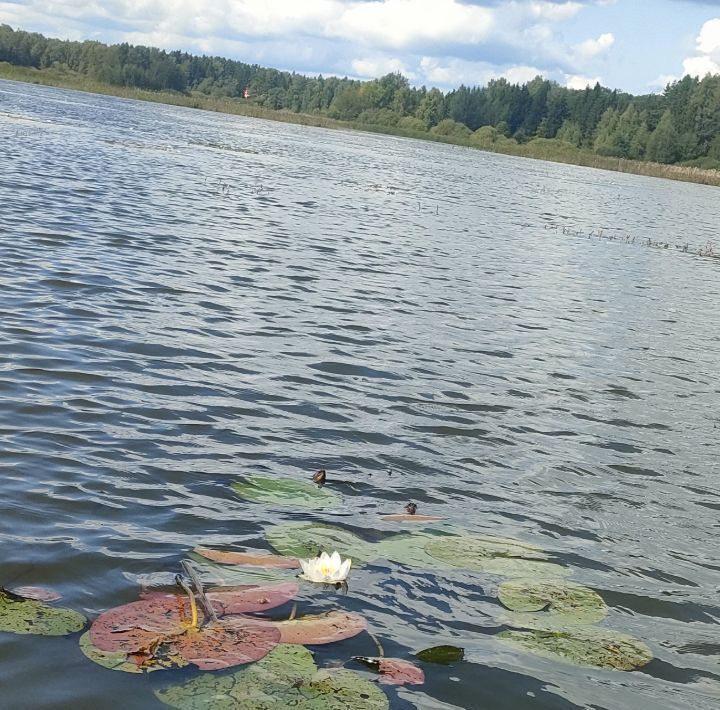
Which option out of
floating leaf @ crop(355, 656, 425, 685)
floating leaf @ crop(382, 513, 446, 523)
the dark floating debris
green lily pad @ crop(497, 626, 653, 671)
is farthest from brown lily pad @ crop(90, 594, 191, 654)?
the dark floating debris

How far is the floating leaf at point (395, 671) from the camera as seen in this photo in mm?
4367

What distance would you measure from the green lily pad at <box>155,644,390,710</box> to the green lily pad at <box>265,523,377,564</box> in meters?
1.33

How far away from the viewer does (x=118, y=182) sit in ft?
86.9

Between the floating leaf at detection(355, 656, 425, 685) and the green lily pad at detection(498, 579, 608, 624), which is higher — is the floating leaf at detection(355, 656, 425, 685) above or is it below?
below

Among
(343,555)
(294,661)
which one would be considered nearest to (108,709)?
(294,661)

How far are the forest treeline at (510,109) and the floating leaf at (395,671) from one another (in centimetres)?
15294

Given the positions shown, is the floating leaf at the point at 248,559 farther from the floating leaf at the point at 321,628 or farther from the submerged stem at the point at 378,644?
the submerged stem at the point at 378,644

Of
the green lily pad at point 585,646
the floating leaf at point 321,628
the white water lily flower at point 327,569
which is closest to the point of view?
the floating leaf at point 321,628

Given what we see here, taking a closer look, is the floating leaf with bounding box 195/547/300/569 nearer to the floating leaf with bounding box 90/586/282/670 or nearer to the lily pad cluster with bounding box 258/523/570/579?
the lily pad cluster with bounding box 258/523/570/579

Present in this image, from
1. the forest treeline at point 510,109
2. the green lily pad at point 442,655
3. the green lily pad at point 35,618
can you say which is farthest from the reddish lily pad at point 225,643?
the forest treeline at point 510,109

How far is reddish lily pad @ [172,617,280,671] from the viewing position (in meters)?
4.17

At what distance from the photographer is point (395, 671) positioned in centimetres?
441

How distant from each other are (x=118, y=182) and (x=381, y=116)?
494 feet

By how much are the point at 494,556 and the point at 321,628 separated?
1670 millimetres
